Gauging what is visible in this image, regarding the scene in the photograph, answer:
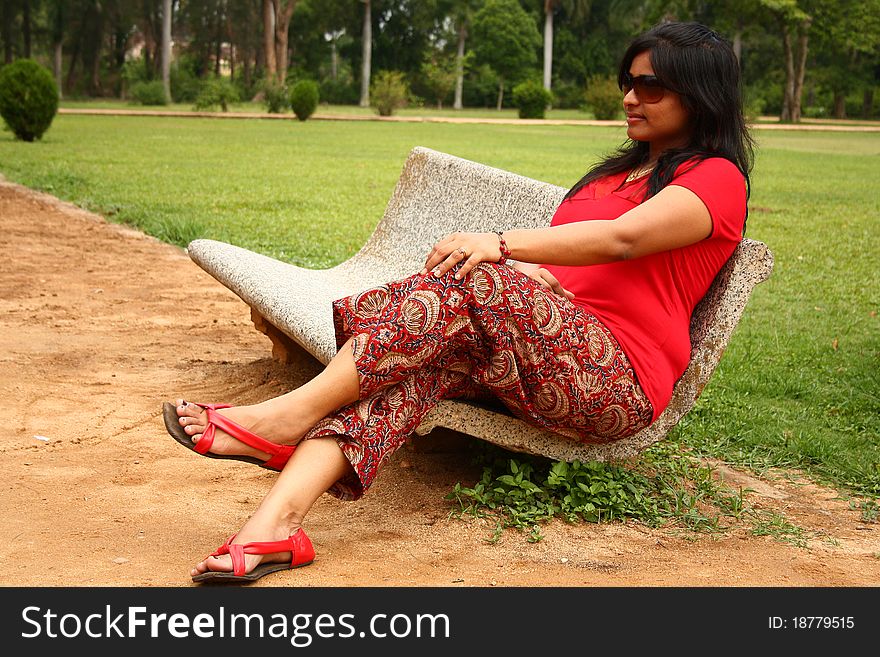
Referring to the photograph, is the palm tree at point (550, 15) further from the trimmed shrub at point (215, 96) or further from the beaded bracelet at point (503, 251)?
the beaded bracelet at point (503, 251)

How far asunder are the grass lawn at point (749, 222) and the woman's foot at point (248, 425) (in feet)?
6.17

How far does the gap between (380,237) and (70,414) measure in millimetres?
1926

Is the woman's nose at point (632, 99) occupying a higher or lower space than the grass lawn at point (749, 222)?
higher

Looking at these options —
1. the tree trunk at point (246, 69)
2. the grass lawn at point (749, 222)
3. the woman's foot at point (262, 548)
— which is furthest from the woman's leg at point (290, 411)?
the tree trunk at point (246, 69)

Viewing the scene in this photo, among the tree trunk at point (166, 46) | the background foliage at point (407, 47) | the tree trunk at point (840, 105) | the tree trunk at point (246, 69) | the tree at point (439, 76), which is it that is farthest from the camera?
the tree trunk at point (246, 69)

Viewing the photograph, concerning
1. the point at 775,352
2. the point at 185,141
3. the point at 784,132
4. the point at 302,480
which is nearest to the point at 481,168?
the point at 775,352

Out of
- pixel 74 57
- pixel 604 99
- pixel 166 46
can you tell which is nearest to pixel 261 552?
pixel 604 99

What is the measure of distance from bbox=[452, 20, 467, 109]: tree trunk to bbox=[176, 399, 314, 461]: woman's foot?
54.3m

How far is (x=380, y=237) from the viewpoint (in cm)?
554

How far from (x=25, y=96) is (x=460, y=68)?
A: 38167mm

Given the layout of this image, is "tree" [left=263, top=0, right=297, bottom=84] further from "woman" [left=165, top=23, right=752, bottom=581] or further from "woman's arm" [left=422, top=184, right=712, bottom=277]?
"woman's arm" [left=422, top=184, right=712, bottom=277]

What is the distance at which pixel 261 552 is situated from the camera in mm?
2764

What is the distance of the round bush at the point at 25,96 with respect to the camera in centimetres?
1947

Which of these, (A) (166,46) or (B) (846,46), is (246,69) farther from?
(B) (846,46)
